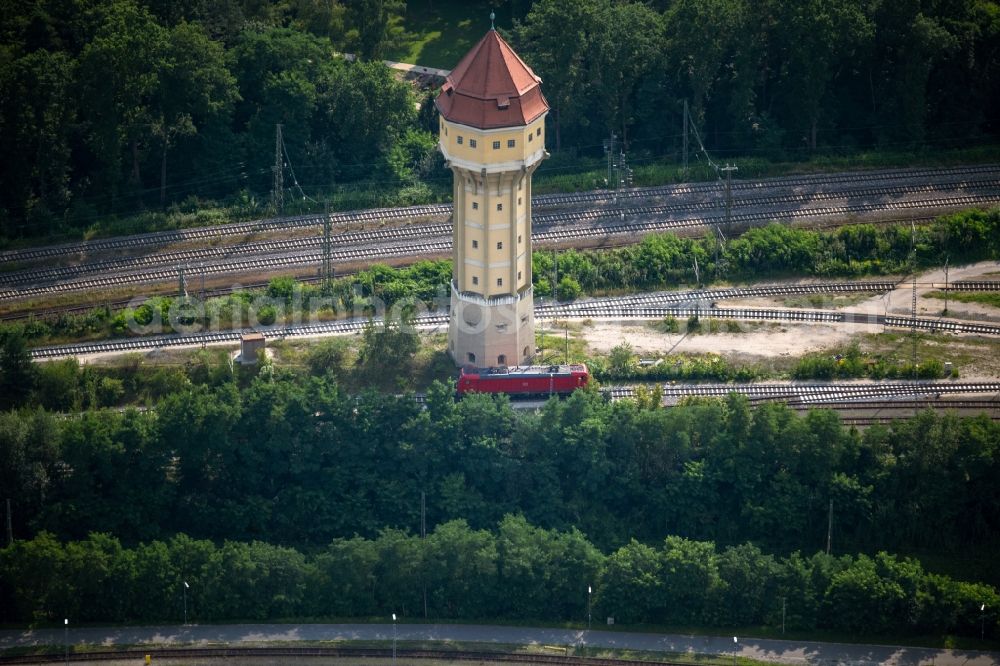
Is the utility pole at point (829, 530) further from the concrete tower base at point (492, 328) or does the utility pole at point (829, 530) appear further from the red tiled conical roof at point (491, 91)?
the red tiled conical roof at point (491, 91)

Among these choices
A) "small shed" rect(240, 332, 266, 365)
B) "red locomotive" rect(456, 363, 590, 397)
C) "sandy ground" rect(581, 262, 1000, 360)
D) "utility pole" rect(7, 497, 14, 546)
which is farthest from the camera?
"sandy ground" rect(581, 262, 1000, 360)

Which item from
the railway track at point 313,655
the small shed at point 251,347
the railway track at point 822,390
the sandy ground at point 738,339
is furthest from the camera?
the sandy ground at point 738,339

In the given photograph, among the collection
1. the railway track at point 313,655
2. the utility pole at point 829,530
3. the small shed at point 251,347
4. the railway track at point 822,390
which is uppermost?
the small shed at point 251,347

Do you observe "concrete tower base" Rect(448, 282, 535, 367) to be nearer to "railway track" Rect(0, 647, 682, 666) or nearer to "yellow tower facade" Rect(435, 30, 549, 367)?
"yellow tower facade" Rect(435, 30, 549, 367)

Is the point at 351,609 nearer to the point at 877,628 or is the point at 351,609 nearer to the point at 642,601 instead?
the point at 642,601

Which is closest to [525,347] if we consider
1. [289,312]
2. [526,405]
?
[526,405]

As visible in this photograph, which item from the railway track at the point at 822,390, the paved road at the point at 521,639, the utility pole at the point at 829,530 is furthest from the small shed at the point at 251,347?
the utility pole at the point at 829,530

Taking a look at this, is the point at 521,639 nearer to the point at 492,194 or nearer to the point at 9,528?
the point at 492,194

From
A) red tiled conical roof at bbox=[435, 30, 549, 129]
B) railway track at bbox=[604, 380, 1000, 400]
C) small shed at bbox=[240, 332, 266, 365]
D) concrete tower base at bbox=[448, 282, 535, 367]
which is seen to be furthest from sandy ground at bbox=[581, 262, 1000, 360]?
small shed at bbox=[240, 332, 266, 365]
